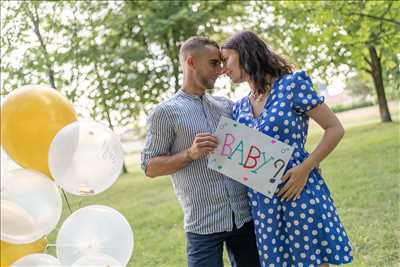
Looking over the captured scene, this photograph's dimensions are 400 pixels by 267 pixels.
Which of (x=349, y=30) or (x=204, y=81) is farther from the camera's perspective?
(x=349, y=30)

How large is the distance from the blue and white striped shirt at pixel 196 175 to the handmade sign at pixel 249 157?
0.16 metres

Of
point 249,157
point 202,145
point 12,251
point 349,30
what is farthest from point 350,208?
point 12,251

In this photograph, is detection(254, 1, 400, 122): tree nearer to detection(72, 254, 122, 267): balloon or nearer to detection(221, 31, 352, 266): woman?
detection(221, 31, 352, 266): woman

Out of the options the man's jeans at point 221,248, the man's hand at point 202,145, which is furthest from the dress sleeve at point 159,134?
the man's jeans at point 221,248

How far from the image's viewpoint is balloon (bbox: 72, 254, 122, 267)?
2090 millimetres

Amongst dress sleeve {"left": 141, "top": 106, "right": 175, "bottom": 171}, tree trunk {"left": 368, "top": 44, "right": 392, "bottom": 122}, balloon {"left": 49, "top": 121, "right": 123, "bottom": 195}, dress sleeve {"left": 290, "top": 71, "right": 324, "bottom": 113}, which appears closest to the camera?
balloon {"left": 49, "top": 121, "right": 123, "bottom": 195}

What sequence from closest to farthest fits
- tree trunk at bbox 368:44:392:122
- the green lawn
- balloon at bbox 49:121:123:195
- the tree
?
balloon at bbox 49:121:123:195 < the green lawn < the tree < tree trunk at bbox 368:44:392:122

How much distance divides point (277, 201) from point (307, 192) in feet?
0.44

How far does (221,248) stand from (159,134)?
61 centimetres

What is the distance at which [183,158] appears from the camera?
2.28 metres

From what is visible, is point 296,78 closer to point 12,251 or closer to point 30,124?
point 30,124

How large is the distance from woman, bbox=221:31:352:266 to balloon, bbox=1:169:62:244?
0.87m

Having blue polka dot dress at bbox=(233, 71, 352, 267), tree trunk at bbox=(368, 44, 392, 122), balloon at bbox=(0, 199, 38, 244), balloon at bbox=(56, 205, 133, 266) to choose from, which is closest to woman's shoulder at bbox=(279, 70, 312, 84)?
blue polka dot dress at bbox=(233, 71, 352, 267)

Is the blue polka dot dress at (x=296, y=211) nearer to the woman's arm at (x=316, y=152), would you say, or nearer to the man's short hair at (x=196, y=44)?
the woman's arm at (x=316, y=152)
